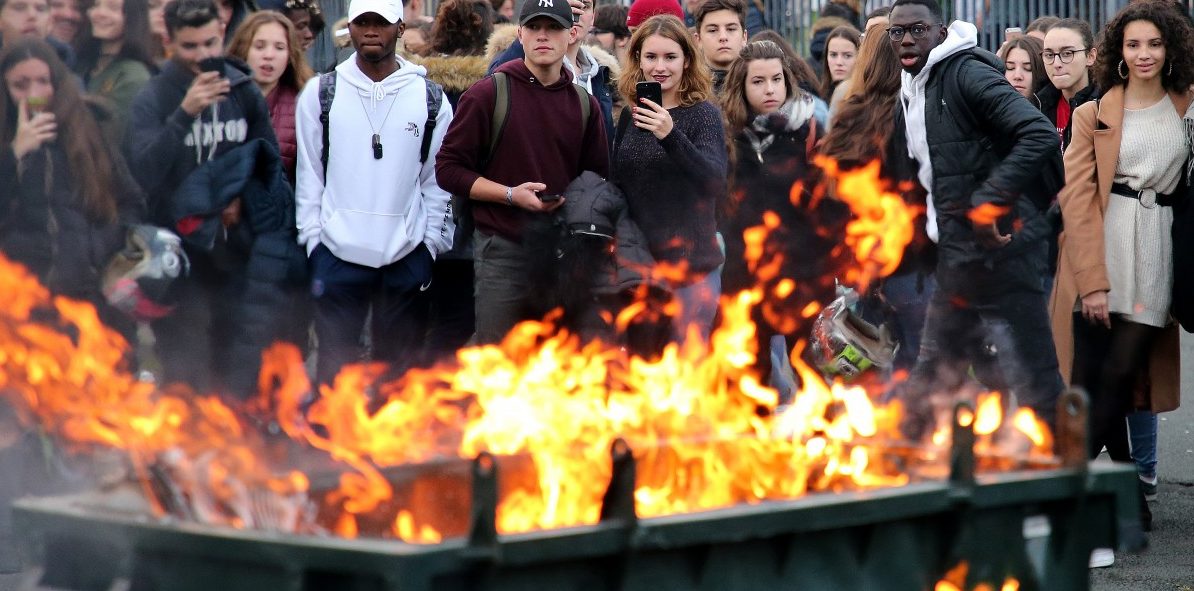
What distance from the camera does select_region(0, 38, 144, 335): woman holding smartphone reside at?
6.42 m

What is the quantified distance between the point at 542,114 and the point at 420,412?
6.42ft

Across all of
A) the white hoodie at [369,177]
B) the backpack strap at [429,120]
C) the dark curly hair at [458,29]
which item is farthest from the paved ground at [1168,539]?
the dark curly hair at [458,29]

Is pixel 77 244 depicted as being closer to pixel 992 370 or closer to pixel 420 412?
pixel 420 412

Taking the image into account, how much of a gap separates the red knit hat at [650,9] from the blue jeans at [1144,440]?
3.35 m

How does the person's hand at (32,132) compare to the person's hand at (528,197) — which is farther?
the person's hand at (528,197)

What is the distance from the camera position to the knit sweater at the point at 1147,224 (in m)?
7.16

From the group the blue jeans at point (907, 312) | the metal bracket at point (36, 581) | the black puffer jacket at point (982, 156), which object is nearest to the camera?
the metal bracket at point (36, 581)

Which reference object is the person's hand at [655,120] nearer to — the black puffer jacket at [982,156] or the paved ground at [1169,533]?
the black puffer jacket at [982,156]

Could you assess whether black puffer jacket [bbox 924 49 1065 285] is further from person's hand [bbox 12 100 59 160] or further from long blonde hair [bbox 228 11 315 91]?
person's hand [bbox 12 100 59 160]

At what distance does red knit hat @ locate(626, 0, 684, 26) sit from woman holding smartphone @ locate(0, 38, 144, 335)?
361 centimetres

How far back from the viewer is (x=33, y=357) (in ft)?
20.2

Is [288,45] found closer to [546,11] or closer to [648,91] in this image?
[546,11]

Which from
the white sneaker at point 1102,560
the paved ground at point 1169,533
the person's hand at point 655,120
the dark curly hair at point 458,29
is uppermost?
the dark curly hair at point 458,29

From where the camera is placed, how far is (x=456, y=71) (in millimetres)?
7863
